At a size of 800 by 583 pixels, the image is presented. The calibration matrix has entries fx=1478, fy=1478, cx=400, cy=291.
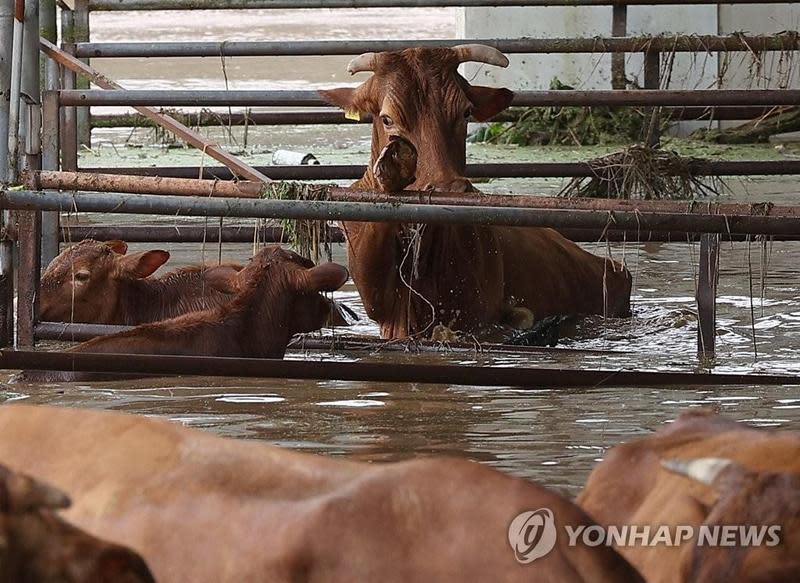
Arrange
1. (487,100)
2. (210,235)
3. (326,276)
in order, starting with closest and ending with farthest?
(326,276) < (487,100) < (210,235)

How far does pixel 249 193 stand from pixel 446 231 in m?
1.98

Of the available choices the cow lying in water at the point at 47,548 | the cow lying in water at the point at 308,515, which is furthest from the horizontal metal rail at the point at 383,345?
the cow lying in water at the point at 47,548

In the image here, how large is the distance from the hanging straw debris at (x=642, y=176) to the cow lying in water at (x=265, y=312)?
3.15 m

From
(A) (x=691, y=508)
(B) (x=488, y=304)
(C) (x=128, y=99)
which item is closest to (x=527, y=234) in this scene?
(B) (x=488, y=304)

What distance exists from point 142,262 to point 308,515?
191 inches

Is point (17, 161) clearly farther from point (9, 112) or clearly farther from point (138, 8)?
point (138, 8)

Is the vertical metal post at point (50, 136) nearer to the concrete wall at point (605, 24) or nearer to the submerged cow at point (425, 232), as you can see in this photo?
the submerged cow at point (425, 232)

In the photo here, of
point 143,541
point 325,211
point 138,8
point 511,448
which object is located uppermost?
point 138,8

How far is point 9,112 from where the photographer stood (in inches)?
220

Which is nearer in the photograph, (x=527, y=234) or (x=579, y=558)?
(x=579, y=558)

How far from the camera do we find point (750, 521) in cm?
222

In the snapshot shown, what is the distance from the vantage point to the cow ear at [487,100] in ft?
23.7

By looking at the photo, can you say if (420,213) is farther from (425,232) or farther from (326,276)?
(425,232)

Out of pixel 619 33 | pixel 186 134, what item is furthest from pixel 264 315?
Answer: pixel 619 33
